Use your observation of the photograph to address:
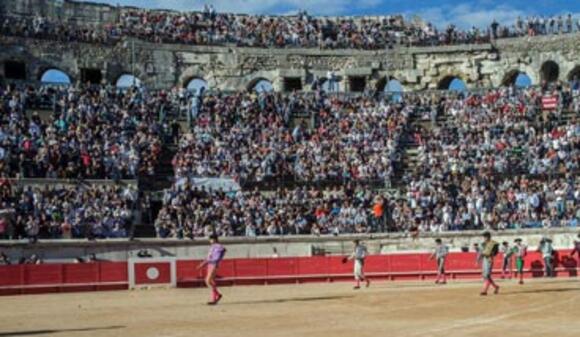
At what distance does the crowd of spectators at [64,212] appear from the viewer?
29.6 meters

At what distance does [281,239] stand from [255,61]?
55.3 ft

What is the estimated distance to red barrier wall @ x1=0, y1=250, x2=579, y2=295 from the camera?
2817 centimetres

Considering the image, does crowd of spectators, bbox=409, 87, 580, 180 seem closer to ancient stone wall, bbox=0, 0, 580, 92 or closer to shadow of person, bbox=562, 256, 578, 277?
ancient stone wall, bbox=0, 0, 580, 92

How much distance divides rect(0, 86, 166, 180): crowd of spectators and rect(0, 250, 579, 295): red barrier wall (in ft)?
20.1

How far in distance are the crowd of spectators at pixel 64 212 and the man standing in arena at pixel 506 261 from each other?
1289cm

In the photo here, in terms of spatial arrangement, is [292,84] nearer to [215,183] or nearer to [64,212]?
[215,183]

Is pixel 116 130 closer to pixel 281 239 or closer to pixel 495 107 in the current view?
pixel 281 239

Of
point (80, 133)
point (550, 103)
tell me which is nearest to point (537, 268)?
point (550, 103)

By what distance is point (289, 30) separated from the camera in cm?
4928

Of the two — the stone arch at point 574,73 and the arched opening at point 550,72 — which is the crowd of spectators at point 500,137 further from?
the arched opening at point 550,72

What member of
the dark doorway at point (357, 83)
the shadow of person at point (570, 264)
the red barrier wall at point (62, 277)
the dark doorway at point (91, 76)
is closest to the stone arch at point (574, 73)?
the dark doorway at point (357, 83)

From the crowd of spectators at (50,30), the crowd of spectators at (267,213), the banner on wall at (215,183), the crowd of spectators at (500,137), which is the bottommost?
the crowd of spectators at (267,213)

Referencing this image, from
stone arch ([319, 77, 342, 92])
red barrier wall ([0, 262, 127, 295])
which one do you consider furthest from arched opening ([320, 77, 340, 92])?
red barrier wall ([0, 262, 127, 295])

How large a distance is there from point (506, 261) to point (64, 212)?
48.9 feet
